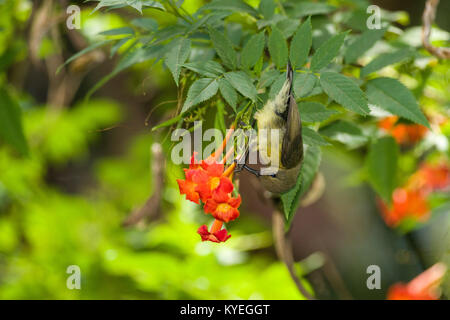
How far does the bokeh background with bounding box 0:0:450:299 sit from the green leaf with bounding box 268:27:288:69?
18 centimetres

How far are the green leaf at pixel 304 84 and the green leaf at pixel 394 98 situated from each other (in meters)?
0.14

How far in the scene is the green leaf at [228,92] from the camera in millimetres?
525

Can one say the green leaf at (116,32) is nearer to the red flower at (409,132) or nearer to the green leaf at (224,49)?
the green leaf at (224,49)

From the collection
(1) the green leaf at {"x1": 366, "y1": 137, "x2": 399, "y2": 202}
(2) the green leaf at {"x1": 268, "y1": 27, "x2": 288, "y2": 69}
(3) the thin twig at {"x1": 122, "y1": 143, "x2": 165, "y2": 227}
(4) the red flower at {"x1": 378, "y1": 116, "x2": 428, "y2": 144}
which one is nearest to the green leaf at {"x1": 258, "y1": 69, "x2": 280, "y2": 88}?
(2) the green leaf at {"x1": 268, "y1": 27, "x2": 288, "y2": 69}

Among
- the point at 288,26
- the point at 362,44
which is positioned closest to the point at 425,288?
the point at 362,44

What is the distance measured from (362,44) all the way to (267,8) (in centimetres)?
16

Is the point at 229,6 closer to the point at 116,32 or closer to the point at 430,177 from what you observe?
the point at 116,32

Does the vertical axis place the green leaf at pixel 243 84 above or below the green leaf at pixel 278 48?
below

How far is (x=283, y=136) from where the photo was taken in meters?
0.49

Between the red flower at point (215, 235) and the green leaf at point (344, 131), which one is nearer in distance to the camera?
the red flower at point (215, 235)

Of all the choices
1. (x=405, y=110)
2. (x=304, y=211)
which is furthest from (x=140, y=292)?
(x=304, y=211)

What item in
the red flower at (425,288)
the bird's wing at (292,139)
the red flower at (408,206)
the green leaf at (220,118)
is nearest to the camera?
the bird's wing at (292,139)

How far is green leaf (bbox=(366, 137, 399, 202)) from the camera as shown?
2.97 feet

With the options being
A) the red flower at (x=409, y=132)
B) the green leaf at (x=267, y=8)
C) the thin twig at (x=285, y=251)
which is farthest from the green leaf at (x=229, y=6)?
the red flower at (x=409, y=132)
